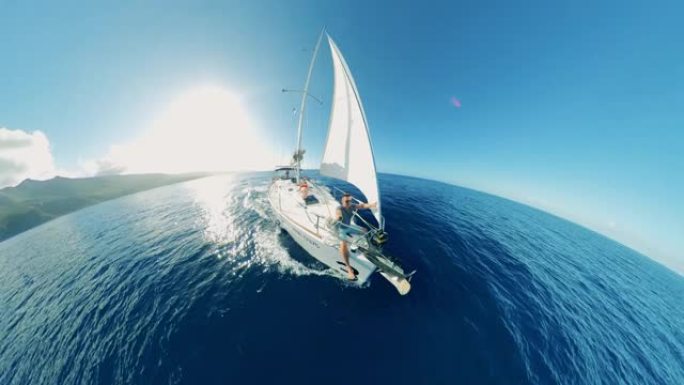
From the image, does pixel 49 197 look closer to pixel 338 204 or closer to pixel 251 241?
pixel 251 241

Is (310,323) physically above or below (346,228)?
below

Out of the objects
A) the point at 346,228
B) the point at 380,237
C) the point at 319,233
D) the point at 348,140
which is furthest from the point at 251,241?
the point at 380,237

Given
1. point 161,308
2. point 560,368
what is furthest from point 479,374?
point 161,308

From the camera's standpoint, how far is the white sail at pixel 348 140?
12148mm

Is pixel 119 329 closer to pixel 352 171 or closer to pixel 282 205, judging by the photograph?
pixel 282 205

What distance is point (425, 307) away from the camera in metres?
10.7

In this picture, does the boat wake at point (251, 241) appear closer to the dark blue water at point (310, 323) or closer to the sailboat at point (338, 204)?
the dark blue water at point (310, 323)

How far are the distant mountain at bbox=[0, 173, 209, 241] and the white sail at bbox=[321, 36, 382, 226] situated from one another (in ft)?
339

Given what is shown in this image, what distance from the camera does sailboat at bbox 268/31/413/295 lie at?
1009 cm

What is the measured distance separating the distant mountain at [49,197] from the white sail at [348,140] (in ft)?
339

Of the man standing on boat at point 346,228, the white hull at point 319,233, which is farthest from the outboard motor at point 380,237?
the man standing on boat at point 346,228

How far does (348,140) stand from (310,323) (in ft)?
38.2

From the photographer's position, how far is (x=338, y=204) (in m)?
14.5

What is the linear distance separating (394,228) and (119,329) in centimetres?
1992
